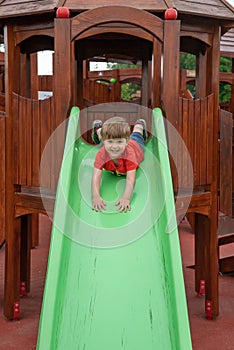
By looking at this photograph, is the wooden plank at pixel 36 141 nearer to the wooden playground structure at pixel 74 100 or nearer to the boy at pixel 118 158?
the wooden playground structure at pixel 74 100

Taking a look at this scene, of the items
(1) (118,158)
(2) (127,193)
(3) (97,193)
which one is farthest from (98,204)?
(1) (118,158)

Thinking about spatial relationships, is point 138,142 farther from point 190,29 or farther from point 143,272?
point 143,272

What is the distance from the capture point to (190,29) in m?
5.35

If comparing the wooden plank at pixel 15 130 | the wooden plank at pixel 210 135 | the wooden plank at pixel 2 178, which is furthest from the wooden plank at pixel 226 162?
the wooden plank at pixel 2 178

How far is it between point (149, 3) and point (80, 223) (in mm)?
2422

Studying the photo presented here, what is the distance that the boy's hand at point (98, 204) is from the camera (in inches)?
170

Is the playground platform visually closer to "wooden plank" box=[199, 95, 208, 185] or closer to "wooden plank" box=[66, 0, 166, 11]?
"wooden plank" box=[199, 95, 208, 185]

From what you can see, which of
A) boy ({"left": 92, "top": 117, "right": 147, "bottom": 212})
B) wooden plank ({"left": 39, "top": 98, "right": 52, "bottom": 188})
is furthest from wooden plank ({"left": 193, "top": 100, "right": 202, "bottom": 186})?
wooden plank ({"left": 39, "top": 98, "right": 52, "bottom": 188})

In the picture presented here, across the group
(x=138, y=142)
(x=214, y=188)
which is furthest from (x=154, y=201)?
(x=214, y=188)

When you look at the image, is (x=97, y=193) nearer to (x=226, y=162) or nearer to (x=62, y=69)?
(x=62, y=69)

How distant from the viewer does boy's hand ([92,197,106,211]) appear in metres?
4.32

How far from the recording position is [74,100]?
5.26m

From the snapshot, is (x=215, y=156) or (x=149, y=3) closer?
(x=149, y=3)

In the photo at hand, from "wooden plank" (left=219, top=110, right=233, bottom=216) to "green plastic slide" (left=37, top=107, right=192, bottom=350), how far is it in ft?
6.07
